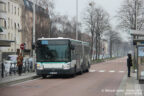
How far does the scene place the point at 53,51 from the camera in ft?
79.5

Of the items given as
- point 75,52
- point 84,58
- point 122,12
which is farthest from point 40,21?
point 75,52

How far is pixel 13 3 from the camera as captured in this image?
263 ft

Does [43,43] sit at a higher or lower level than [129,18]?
lower

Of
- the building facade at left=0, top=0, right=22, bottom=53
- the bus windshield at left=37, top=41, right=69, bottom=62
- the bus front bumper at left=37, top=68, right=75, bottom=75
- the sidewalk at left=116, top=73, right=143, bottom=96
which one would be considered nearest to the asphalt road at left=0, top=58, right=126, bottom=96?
the sidewalk at left=116, top=73, right=143, bottom=96

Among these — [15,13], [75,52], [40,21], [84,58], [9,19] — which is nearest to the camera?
[75,52]

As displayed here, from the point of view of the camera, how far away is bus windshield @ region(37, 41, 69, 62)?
24016 mm

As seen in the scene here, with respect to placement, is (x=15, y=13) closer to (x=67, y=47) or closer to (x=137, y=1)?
(x=137, y=1)

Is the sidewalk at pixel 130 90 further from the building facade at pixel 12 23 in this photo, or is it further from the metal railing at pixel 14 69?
the building facade at pixel 12 23

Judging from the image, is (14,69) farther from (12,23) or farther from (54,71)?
(12,23)

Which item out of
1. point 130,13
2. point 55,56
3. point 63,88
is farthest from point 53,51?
point 130,13

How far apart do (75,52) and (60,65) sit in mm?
2993

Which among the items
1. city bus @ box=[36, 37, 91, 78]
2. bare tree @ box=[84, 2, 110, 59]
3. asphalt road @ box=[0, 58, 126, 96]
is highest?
bare tree @ box=[84, 2, 110, 59]

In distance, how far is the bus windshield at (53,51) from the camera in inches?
945

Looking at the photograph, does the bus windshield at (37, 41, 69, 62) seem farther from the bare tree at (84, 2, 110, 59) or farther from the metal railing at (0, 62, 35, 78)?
the bare tree at (84, 2, 110, 59)
